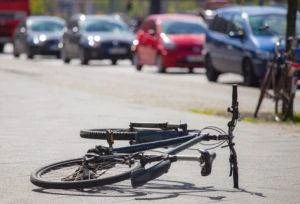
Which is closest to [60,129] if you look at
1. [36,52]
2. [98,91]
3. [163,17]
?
[98,91]

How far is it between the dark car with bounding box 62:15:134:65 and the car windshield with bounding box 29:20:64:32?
509cm

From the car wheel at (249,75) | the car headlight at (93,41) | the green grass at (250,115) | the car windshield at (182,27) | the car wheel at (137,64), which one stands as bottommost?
the car wheel at (137,64)

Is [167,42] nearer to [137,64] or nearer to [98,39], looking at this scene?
[137,64]

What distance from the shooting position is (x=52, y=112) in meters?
16.0

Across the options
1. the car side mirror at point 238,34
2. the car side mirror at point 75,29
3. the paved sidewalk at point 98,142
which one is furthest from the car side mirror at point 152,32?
the paved sidewalk at point 98,142

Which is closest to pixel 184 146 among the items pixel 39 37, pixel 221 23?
pixel 221 23

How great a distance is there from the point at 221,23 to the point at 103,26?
1069cm

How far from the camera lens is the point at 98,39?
34.9 metres

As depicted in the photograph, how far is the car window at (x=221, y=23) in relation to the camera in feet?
83.5

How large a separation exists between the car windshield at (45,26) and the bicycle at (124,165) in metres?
33.6

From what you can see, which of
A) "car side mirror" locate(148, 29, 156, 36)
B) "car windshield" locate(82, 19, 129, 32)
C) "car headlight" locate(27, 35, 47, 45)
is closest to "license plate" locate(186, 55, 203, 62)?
"car side mirror" locate(148, 29, 156, 36)

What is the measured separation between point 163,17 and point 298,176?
73.8ft

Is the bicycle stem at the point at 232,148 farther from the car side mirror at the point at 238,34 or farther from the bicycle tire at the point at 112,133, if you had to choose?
the car side mirror at the point at 238,34

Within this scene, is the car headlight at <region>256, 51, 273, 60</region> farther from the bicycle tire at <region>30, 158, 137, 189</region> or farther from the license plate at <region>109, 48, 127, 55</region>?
the bicycle tire at <region>30, 158, 137, 189</region>
